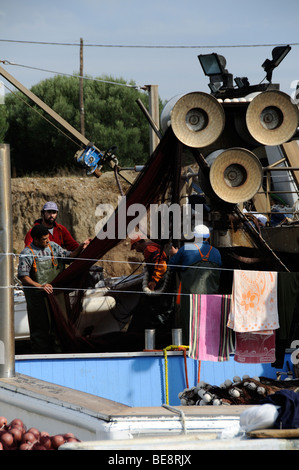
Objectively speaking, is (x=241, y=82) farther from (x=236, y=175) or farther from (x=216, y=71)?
(x=236, y=175)

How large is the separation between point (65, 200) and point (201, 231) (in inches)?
831

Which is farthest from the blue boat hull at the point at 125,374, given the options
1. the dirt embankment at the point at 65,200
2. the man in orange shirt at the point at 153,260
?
the dirt embankment at the point at 65,200

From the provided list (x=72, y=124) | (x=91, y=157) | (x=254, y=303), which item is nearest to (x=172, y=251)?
(x=254, y=303)

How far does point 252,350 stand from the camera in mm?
7973

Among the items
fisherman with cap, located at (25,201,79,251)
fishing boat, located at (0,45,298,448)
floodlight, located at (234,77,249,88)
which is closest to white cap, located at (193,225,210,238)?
fishing boat, located at (0,45,298,448)

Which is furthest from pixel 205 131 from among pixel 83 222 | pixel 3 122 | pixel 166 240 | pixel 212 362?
pixel 3 122

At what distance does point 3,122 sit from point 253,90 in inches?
924

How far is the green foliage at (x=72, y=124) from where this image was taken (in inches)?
1373

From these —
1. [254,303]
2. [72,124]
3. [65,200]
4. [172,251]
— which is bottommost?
[254,303]

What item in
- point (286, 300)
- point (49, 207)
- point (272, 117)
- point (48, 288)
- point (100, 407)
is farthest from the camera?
point (49, 207)

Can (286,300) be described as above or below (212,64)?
below

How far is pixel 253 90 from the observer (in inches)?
464

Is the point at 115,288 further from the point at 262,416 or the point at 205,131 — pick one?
the point at 262,416

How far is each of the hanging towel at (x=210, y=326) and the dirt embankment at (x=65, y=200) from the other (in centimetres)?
2066
